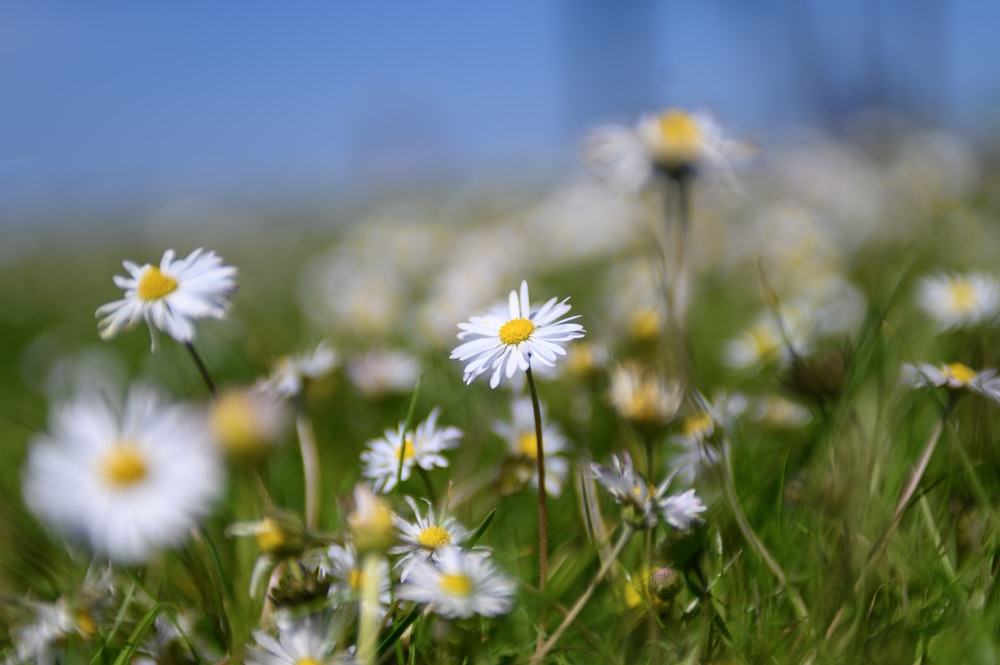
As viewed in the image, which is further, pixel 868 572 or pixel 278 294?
pixel 278 294

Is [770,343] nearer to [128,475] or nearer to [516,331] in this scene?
[516,331]

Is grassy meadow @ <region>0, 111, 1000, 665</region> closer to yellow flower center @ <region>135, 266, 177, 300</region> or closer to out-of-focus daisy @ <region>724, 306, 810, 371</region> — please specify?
out-of-focus daisy @ <region>724, 306, 810, 371</region>

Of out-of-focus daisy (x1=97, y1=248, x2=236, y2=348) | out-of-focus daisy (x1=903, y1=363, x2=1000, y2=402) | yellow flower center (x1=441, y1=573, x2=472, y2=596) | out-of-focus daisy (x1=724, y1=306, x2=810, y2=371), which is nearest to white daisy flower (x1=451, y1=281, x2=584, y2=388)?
yellow flower center (x1=441, y1=573, x2=472, y2=596)

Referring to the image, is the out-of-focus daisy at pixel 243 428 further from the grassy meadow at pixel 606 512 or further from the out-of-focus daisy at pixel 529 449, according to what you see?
the out-of-focus daisy at pixel 529 449

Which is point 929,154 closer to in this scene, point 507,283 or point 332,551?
point 507,283

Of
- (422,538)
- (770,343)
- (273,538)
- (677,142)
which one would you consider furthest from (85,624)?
(770,343)

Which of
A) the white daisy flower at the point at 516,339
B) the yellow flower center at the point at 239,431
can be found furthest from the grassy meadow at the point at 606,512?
the white daisy flower at the point at 516,339

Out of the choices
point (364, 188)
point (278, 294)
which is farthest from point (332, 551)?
point (364, 188)
